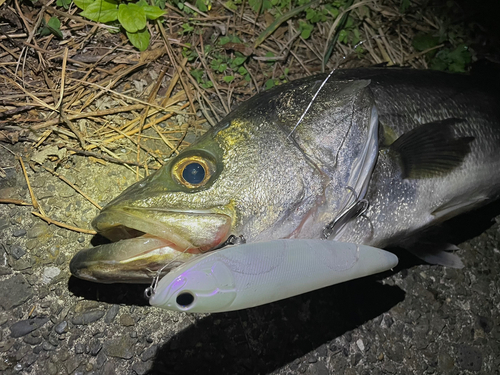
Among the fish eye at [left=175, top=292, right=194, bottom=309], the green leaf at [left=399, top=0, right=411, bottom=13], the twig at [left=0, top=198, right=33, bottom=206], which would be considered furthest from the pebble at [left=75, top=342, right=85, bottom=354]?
the green leaf at [left=399, top=0, right=411, bottom=13]

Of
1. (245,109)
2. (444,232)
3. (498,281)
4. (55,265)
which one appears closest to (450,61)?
(444,232)

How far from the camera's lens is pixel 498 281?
108 inches

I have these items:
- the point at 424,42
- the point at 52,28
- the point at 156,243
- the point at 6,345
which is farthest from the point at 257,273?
the point at 424,42

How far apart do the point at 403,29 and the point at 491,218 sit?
1575 millimetres

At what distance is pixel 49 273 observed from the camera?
2.18 m

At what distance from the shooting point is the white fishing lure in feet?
4.71

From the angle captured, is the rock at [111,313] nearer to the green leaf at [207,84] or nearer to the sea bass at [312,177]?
the sea bass at [312,177]

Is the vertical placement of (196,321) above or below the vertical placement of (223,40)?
below

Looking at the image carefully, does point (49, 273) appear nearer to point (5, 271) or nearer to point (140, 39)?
point (5, 271)

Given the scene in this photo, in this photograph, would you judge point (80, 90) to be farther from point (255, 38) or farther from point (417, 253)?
point (417, 253)

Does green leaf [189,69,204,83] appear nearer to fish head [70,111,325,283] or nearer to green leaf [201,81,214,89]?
green leaf [201,81,214,89]

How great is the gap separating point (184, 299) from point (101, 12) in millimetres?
1949

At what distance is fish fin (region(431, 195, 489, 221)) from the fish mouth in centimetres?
123

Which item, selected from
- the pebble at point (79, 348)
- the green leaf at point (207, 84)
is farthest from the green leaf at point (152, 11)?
the pebble at point (79, 348)
